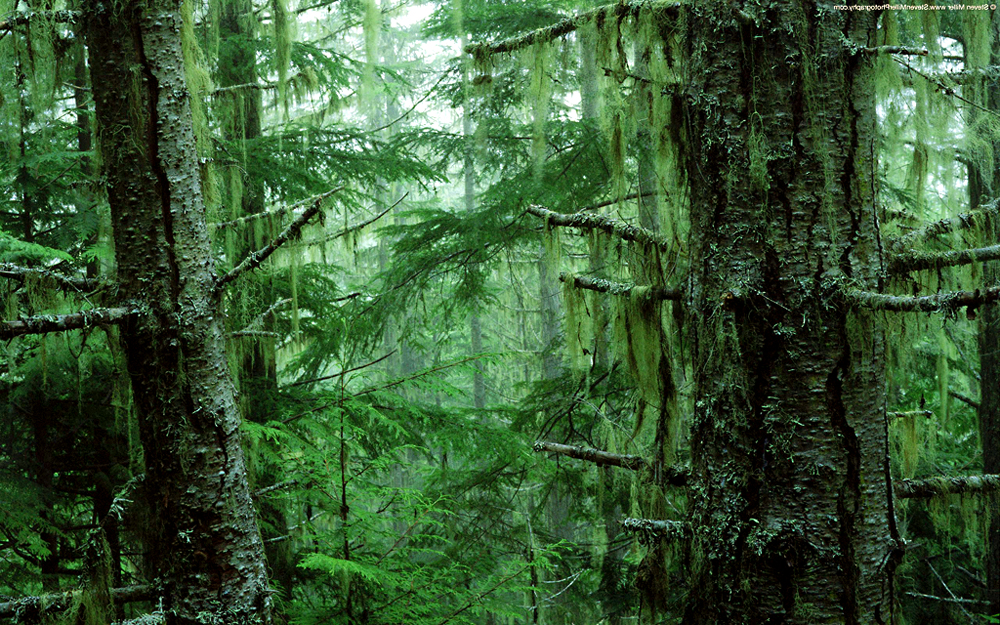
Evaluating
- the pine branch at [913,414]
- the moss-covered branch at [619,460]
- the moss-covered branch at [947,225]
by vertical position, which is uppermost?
the moss-covered branch at [947,225]

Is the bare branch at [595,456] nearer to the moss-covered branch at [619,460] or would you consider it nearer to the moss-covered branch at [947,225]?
the moss-covered branch at [619,460]

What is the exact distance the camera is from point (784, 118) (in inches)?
86.0

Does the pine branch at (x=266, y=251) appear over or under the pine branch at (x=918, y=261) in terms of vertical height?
over

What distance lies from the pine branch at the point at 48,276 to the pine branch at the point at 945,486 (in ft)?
10.8

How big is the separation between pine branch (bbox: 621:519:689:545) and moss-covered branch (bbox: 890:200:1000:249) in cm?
124

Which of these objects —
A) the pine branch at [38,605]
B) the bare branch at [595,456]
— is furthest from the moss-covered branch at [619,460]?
the pine branch at [38,605]

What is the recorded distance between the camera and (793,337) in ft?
7.04

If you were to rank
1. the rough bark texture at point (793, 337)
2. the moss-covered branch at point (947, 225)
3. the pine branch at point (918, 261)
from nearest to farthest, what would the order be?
1. the rough bark texture at point (793, 337)
2. the pine branch at point (918, 261)
3. the moss-covered branch at point (947, 225)

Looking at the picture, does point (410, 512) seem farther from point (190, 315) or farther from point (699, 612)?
point (699, 612)

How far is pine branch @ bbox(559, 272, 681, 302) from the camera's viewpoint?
8.46 ft

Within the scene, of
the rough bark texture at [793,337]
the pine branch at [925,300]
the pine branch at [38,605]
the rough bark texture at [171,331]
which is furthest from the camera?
the rough bark texture at [171,331]

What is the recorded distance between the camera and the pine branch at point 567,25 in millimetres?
2654

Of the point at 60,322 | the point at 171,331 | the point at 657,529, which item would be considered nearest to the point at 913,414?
the point at 657,529

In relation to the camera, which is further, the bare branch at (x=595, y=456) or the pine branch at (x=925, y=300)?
the bare branch at (x=595, y=456)
